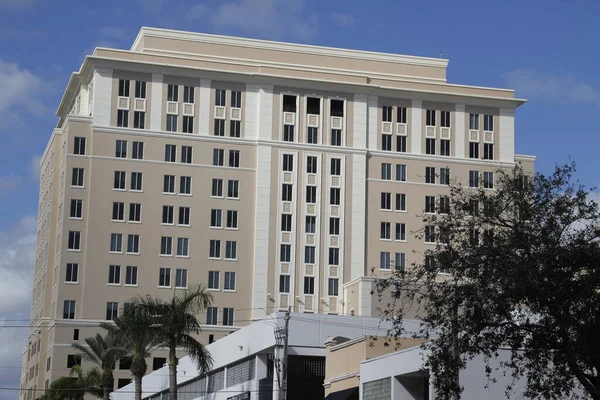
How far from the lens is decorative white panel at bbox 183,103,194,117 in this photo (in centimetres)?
11194

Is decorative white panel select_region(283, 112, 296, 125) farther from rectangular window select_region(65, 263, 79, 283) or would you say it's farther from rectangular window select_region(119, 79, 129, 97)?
rectangular window select_region(65, 263, 79, 283)

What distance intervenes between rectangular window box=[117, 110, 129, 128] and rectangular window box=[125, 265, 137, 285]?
13183mm

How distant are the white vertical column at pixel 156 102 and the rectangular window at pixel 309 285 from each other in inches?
768

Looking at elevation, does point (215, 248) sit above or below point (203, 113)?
below

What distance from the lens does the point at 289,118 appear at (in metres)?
115

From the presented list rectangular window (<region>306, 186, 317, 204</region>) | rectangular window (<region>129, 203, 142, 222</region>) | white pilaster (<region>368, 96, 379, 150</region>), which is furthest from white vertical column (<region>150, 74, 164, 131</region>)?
white pilaster (<region>368, 96, 379, 150</region>)

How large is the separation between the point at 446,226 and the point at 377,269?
245 feet

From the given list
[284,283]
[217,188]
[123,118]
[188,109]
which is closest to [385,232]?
[284,283]

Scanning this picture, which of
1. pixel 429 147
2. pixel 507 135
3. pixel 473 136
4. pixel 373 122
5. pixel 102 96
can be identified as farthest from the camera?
pixel 507 135

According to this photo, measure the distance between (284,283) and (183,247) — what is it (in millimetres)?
9846

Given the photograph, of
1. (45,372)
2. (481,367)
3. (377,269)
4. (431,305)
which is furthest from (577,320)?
(45,372)

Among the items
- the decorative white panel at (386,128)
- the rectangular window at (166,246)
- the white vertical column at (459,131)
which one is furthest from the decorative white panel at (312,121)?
the rectangular window at (166,246)

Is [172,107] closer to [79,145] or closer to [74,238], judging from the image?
[79,145]

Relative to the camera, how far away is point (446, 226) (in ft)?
122
